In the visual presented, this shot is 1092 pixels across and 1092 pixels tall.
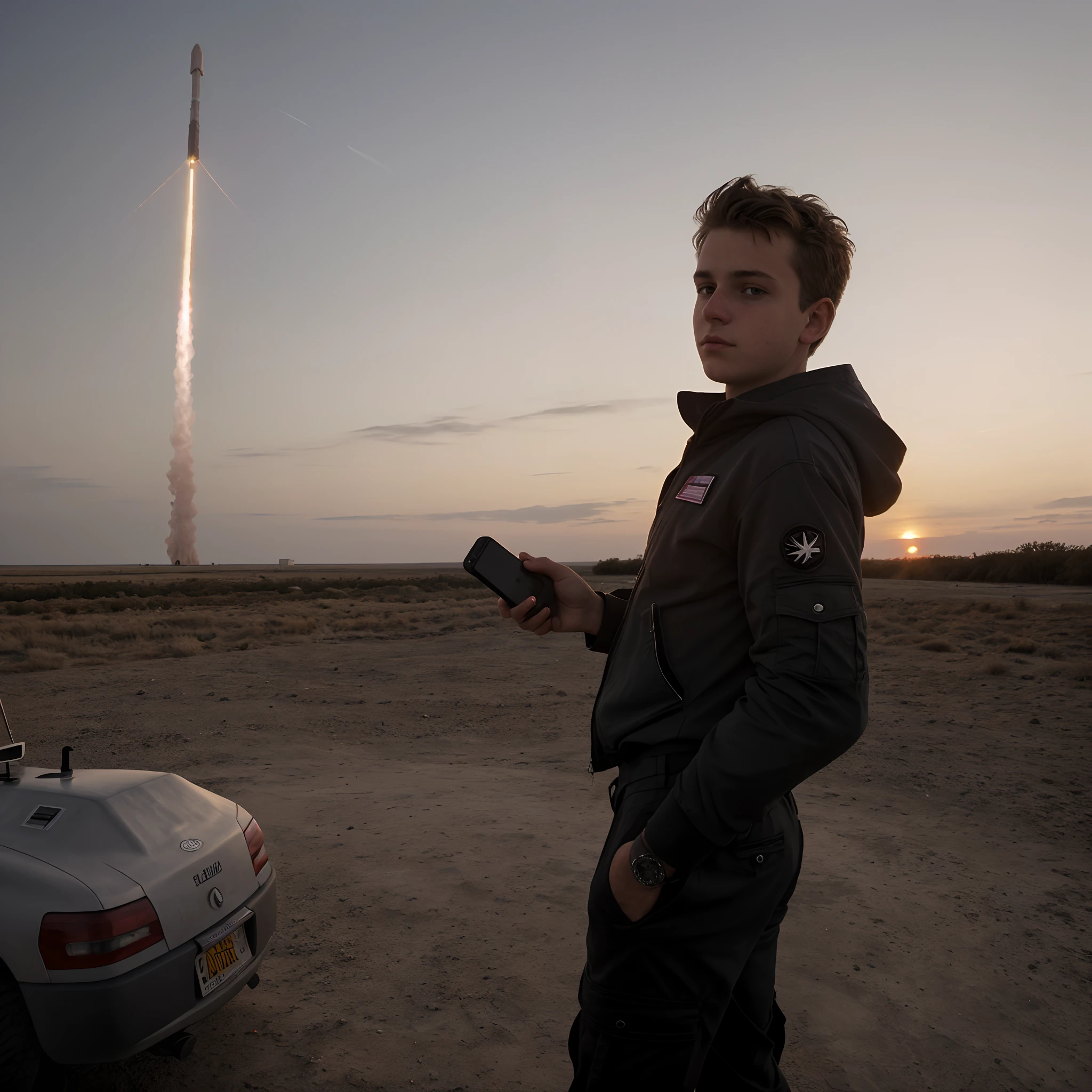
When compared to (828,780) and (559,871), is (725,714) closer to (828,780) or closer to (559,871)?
(559,871)

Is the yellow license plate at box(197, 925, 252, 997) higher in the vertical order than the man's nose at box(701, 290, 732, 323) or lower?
lower

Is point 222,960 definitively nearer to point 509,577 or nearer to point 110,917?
point 110,917

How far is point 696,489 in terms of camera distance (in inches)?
67.1

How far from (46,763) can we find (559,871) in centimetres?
660

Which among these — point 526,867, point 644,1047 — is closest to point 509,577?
point 644,1047

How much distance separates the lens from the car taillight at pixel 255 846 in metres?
3.12

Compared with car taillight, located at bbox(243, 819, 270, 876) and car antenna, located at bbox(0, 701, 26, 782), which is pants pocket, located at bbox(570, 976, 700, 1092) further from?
car antenna, located at bbox(0, 701, 26, 782)

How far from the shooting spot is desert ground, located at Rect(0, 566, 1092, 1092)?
133 inches

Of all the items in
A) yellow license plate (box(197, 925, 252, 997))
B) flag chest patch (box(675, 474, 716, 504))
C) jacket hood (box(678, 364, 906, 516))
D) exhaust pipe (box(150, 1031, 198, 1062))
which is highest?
jacket hood (box(678, 364, 906, 516))

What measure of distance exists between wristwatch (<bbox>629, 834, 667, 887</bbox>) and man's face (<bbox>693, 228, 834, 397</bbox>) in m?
1.04

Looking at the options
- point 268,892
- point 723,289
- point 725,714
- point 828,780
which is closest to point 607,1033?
point 725,714

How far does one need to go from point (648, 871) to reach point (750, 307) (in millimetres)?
1215

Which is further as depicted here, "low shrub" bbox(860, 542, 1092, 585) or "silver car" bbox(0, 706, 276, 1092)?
"low shrub" bbox(860, 542, 1092, 585)

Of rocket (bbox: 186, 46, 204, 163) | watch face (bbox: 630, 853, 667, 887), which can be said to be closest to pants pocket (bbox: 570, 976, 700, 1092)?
watch face (bbox: 630, 853, 667, 887)
